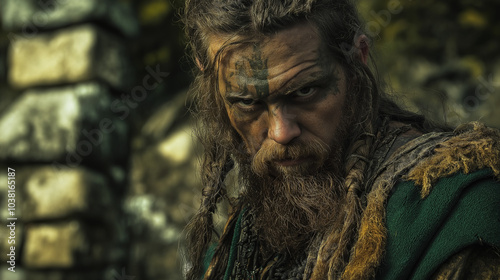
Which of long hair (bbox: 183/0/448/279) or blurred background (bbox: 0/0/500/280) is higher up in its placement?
long hair (bbox: 183/0/448/279)

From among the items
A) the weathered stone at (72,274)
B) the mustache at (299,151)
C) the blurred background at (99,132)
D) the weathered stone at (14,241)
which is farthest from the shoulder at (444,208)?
the weathered stone at (14,241)

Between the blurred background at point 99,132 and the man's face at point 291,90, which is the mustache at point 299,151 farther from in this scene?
the blurred background at point 99,132

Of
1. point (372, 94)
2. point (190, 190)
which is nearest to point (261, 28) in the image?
point (372, 94)

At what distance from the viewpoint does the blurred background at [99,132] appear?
143 inches

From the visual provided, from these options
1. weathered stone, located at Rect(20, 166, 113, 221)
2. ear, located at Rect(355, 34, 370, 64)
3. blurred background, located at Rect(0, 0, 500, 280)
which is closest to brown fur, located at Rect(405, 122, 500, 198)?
ear, located at Rect(355, 34, 370, 64)

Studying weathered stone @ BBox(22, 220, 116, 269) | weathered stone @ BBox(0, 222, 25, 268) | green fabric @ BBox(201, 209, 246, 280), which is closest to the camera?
green fabric @ BBox(201, 209, 246, 280)

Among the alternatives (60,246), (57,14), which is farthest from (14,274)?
(57,14)

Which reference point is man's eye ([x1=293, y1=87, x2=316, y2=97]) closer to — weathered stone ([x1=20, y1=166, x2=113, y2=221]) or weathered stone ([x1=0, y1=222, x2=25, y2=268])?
weathered stone ([x1=20, y1=166, x2=113, y2=221])

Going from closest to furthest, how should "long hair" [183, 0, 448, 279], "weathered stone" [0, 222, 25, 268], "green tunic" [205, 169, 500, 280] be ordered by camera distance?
1. "green tunic" [205, 169, 500, 280]
2. "long hair" [183, 0, 448, 279]
3. "weathered stone" [0, 222, 25, 268]

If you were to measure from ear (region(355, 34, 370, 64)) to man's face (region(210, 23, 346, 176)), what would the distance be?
12cm

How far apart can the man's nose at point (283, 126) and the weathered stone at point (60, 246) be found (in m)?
2.42

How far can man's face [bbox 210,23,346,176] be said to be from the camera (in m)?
1.59

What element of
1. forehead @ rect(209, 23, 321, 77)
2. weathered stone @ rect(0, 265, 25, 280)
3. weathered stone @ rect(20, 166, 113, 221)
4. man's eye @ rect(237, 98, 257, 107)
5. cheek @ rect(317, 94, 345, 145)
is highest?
forehead @ rect(209, 23, 321, 77)

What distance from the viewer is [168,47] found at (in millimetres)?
4020
